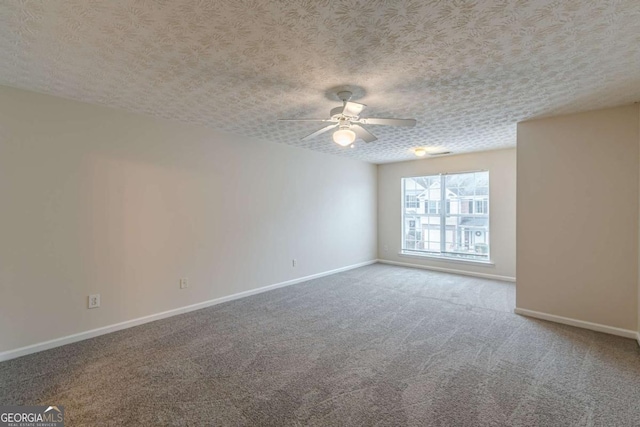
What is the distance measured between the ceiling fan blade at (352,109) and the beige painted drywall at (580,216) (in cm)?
231

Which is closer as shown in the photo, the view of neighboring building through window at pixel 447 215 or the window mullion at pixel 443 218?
the view of neighboring building through window at pixel 447 215

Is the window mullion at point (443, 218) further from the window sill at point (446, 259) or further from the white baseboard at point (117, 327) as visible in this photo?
the white baseboard at point (117, 327)

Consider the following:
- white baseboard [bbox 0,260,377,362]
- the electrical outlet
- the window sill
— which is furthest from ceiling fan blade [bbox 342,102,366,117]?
the window sill

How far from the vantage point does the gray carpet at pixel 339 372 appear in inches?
71.2

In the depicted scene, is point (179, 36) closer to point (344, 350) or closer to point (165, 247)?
point (165, 247)

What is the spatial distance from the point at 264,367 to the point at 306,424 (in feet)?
2.37

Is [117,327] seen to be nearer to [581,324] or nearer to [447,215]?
[581,324]

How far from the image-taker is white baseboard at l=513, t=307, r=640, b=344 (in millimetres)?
2881

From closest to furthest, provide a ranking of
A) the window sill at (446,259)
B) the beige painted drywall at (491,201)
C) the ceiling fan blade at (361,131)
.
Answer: the ceiling fan blade at (361,131), the beige painted drywall at (491,201), the window sill at (446,259)

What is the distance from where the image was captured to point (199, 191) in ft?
12.2

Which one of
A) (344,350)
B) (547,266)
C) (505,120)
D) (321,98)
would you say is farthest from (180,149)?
(547,266)

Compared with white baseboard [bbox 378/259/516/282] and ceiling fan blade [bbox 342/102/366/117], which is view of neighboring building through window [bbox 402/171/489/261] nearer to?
white baseboard [bbox 378/259/516/282]

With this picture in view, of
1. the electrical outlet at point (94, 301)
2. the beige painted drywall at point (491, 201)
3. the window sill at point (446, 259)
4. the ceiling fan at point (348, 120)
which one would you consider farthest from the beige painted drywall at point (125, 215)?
the window sill at point (446, 259)

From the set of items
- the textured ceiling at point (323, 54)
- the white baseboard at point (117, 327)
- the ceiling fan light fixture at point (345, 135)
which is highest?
the textured ceiling at point (323, 54)
